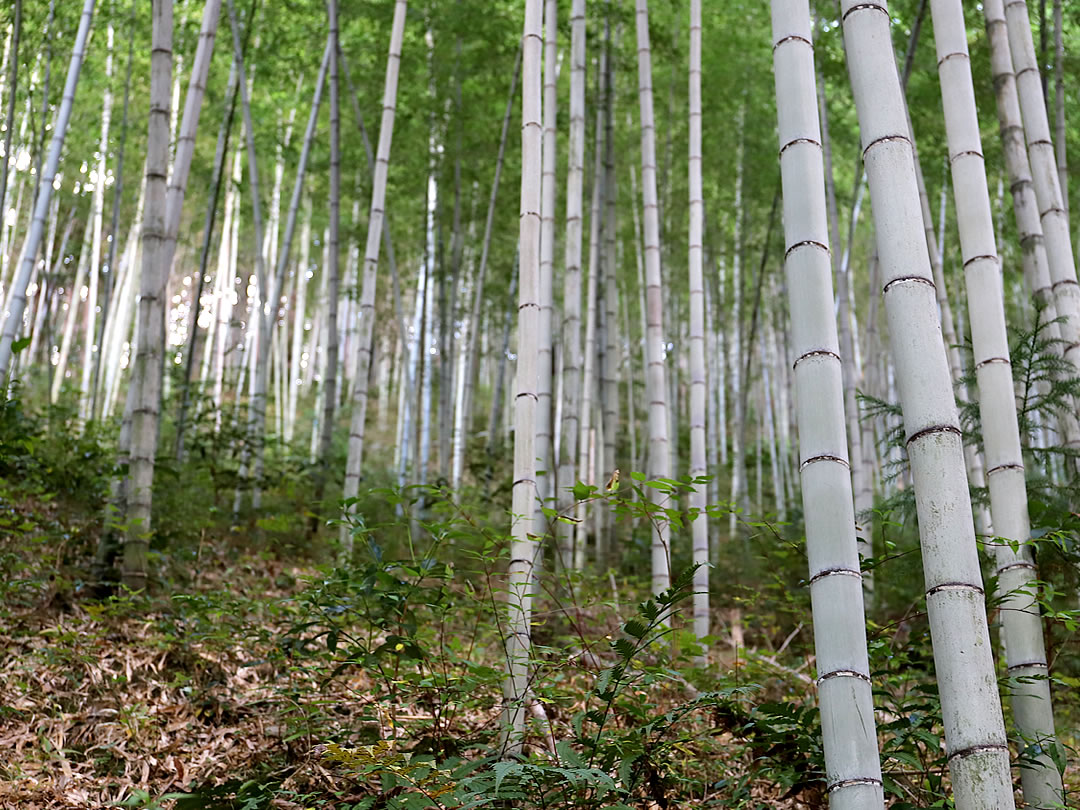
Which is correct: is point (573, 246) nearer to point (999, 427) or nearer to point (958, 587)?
point (999, 427)

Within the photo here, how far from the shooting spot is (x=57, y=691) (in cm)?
273

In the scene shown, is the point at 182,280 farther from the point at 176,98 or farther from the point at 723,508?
the point at 723,508

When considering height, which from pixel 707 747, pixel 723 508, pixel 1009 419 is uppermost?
pixel 1009 419

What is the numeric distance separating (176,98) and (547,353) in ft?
24.4

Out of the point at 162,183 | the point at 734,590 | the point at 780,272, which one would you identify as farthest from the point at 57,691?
the point at 780,272

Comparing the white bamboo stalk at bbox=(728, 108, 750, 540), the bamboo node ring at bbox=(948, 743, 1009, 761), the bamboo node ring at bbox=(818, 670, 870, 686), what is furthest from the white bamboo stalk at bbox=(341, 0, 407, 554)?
the white bamboo stalk at bbox=(728, 108, 750, 540)

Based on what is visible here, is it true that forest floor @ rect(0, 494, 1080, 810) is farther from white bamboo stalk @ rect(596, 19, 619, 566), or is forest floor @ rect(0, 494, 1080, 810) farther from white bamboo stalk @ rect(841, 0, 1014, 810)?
white bamboo stalk @ rect(596, 19, 619, 566)

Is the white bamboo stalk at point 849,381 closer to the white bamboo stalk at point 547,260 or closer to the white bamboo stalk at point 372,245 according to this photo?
the white bamboo stalk at point 547,260

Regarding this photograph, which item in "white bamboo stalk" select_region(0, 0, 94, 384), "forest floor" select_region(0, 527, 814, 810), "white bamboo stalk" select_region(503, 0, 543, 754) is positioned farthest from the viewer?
"white bamboo stalk" select_region(0, 0, 94, 384)

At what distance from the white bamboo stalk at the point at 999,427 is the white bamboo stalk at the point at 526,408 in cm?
100

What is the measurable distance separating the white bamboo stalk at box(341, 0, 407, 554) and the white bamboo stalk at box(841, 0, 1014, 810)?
268 cm

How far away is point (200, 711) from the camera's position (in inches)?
107

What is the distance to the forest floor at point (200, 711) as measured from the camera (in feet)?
7.05

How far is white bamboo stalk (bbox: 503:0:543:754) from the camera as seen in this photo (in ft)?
6.86
